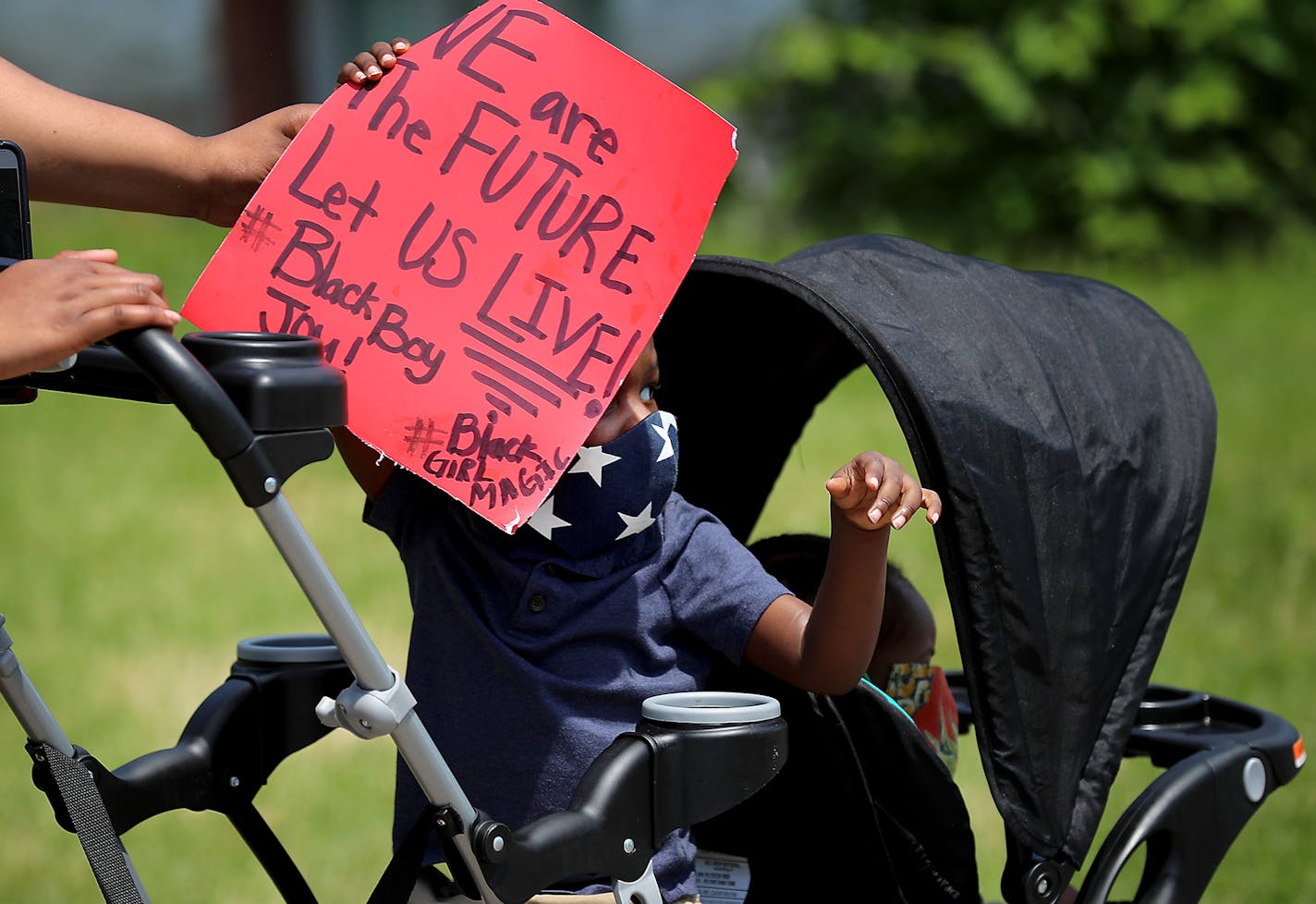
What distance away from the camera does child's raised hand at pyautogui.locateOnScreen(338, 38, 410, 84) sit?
175 centimetres

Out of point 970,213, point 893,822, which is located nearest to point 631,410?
point 893,822

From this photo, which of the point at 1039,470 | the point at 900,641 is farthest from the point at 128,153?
the point at 900,641

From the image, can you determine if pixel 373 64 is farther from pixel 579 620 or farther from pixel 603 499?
pixel 579 620

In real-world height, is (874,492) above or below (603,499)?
above

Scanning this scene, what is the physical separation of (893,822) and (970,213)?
8.44m

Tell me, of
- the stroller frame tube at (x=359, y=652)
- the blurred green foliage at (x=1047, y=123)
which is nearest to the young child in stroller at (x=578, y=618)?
the stroller frame tube at (x=359, y=652)

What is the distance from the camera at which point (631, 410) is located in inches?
73.5

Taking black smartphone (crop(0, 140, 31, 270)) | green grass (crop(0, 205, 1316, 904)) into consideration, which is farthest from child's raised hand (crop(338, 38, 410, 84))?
green grass (crop(0, 205, 1316, 904))

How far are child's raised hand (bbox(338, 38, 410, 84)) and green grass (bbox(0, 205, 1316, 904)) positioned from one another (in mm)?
1541

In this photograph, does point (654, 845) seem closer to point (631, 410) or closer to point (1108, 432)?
point (631, 410)

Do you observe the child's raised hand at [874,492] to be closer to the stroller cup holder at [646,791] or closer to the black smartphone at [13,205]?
the stroller cup holder at [646,791]

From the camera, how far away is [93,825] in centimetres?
175

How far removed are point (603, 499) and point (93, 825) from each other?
2.20 feet

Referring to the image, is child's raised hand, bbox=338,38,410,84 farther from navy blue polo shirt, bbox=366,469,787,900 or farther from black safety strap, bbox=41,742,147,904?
black safety strap, bbox=41,742,147,904
